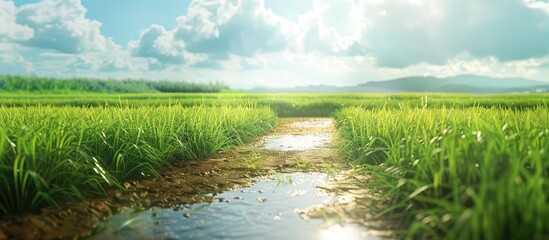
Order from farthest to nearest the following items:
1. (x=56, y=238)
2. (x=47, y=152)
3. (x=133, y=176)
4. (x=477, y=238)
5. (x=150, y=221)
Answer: (x=133, y=176) → (x=47, y=152) → (x=150, y=221) → (x=56, y=238) → (x=477, y=238)

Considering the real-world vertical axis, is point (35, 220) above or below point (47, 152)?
below

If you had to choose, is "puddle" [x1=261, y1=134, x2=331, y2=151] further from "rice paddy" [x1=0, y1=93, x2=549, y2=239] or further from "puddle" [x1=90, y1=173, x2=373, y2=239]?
"puddle" [x1=90, y1=173, x2=373, y2=239]

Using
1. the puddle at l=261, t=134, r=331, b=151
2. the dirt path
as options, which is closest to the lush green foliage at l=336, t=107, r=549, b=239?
the dirt path

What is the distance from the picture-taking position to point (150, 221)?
3.79 meters

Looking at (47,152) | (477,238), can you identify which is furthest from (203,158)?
(477,238)

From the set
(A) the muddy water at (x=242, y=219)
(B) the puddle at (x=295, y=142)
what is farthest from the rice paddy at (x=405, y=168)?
(B) the puddle at (x=295, y=142)

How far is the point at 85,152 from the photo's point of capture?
4.97 m

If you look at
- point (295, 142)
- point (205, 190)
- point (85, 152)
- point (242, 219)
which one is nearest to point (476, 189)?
point (242, 219)

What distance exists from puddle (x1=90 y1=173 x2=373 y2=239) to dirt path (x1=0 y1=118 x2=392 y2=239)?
0.56 ft

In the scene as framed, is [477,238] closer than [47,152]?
Yes

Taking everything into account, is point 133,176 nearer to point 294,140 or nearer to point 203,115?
point 203,115

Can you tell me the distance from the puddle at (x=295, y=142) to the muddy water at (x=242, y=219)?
138 inches

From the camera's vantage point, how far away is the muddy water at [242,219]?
3.42 m

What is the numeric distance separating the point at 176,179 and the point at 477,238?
3764 mm
